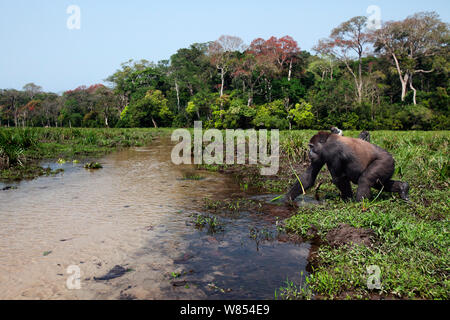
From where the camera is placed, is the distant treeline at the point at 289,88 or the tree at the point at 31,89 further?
the tree at the point at 31,89

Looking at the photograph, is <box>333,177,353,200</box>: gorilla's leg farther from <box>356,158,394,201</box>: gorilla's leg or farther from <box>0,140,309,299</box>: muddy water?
<box>0,140,309,299</box>: muddy water

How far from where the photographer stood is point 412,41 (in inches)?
Answer: 1292

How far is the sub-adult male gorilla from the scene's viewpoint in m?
5.23

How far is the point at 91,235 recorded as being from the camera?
5.03 meters

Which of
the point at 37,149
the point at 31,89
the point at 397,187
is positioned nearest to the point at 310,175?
the point at 397,187

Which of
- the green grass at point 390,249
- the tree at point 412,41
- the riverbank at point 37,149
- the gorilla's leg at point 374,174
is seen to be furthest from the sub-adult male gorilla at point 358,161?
the tree at point 412,41

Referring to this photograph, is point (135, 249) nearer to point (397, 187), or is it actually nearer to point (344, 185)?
point (344, 185)

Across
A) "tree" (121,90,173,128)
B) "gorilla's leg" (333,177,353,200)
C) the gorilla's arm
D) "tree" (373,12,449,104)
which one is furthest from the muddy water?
"tree" (121,90,173,128)

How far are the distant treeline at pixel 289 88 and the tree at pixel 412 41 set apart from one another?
0.09 metres

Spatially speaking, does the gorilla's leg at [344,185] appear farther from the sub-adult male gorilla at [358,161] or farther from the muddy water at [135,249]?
the muddy water at [135,249]

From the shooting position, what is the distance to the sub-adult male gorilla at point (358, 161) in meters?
5.23

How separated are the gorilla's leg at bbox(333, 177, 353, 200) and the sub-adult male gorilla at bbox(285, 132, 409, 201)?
139mm

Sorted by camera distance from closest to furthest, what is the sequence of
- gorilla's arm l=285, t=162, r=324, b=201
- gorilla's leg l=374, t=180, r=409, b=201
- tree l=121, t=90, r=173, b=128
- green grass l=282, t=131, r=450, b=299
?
green grass l=282, t=131, r=450, b=299, gorilla's leg l=374, t=180, r=409, b=201, gorilla's arm l=285, t=162, r=324, b=201, tree l=121, t=90, r=173, b=128
